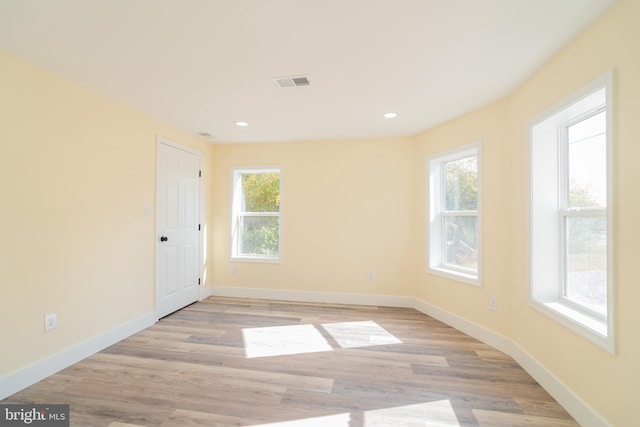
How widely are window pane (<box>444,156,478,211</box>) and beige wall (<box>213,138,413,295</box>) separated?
1.86 feet

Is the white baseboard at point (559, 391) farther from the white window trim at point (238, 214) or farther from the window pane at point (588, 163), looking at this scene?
the white window trim at point (238, 214)

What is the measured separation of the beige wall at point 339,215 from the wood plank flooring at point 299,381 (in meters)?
1.01

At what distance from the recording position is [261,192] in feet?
15.5

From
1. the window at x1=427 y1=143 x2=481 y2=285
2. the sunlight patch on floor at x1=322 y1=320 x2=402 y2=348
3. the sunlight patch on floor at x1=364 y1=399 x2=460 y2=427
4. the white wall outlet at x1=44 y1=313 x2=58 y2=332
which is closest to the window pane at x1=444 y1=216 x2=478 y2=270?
the window at x1=427 y1=143 x2=481 y2=285

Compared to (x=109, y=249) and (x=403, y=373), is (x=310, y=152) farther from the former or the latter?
(x=403, y=373)

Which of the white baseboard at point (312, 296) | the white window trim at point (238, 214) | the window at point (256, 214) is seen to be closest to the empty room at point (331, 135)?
the white baseboard at point (312, 296)

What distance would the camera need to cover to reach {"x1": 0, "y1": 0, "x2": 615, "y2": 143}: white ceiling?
1619 mm

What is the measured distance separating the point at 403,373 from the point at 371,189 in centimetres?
248

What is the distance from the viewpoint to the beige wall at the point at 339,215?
4.20 metres

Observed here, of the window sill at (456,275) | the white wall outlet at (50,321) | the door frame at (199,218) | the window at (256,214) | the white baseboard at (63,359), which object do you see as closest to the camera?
the white baseboard at (63,359)

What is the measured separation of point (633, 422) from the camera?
1.46 metres

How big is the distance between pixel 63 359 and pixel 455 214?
411 cm

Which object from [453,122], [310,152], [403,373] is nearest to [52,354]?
[403,373]

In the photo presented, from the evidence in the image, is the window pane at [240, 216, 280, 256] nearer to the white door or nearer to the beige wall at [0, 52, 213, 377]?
the white door
